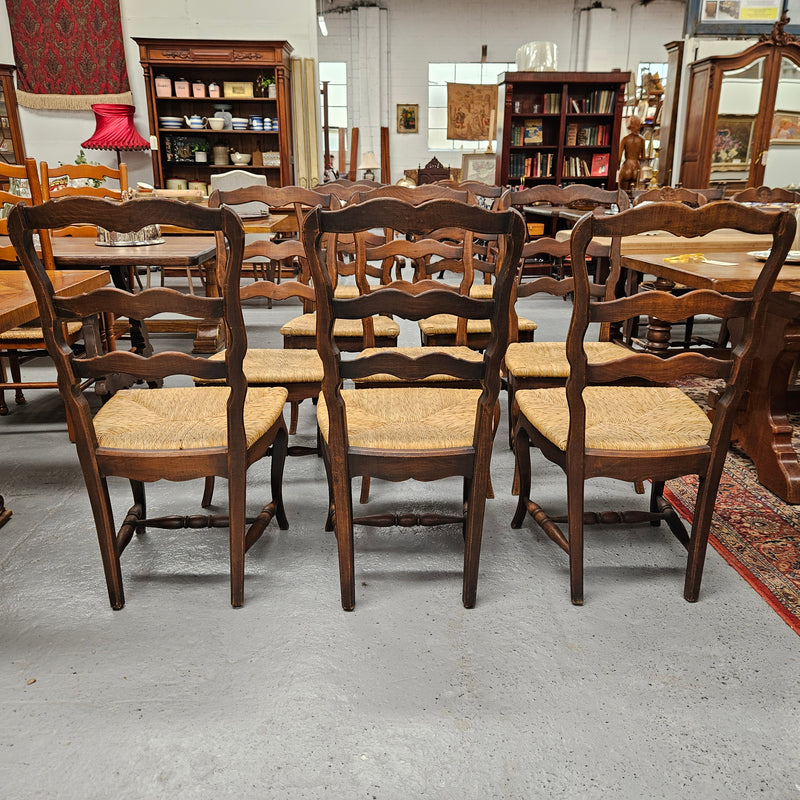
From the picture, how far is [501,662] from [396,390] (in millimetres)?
830

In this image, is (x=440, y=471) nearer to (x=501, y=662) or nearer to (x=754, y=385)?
(x=501, y=662)

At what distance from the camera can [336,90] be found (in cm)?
1047

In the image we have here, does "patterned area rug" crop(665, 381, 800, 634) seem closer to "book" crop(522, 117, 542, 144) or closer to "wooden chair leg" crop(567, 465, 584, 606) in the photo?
"wooden chair leg" crop(567, 465, 584, 606)

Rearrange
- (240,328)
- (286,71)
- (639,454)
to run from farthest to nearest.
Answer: (286,71)
(639,454)
(240,328)

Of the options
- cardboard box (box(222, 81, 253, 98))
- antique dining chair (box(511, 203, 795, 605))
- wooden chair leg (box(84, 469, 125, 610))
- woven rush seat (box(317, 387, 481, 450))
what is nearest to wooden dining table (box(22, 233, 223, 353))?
woven rush seat (box(317, 387, 481, 450))

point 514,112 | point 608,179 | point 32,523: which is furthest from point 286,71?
point 32,523

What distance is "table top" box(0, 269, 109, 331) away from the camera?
186 cm

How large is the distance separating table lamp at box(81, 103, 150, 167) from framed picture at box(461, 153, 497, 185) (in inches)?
159

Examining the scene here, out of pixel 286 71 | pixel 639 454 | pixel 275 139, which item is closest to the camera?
pixel 639 454

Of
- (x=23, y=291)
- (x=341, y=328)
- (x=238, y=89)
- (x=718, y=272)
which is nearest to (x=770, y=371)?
(x=718, y=272)

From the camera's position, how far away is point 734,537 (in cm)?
208

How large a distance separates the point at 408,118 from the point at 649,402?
9814mm

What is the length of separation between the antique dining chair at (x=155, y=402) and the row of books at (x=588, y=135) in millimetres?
6435

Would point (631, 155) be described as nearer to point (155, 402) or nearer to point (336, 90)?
point (155, 402)
